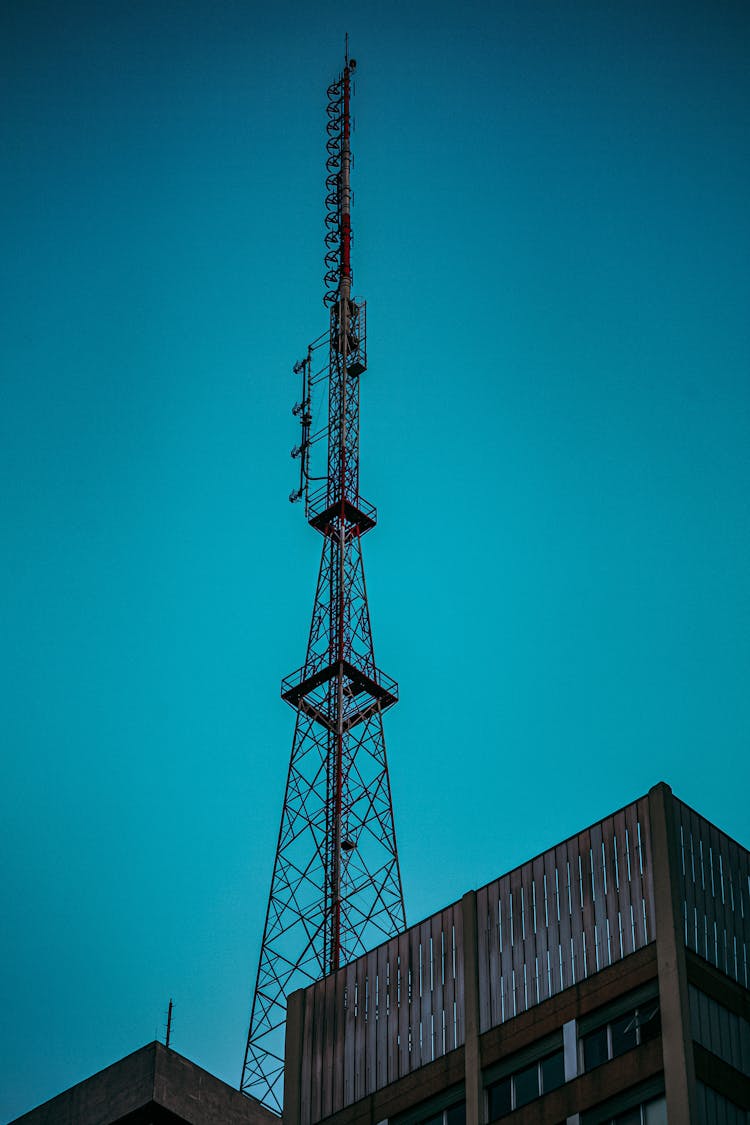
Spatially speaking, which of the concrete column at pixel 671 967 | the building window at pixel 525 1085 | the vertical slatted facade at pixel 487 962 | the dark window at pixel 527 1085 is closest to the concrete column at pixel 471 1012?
the vertical slatted facade at pixel 487 962

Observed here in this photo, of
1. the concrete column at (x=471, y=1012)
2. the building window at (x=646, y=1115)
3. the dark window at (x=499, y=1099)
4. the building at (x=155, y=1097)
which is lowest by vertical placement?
the building window at (x=646, y=1115)

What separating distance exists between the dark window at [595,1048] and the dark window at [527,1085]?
161cm

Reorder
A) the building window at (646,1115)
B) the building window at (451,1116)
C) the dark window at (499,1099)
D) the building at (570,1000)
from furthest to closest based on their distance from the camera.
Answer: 1. the building window at (451,1116)
2. the dark window at (499,1099)
3. the building at (570,1000)
4. the building window at (646,1115)

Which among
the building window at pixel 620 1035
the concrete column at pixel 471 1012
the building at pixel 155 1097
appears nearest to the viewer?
the building window at pixel 620 1035

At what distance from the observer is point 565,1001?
168ft

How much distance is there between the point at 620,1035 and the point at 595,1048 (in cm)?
88

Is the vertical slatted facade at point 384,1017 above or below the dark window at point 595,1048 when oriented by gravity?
above

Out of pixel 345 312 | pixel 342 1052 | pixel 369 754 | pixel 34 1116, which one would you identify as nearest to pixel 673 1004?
pixel 342 1052

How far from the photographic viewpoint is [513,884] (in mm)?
54219

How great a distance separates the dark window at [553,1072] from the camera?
166 feet

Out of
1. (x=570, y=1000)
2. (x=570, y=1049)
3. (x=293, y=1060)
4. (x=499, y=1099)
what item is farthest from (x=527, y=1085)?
(x=293, y=1060)

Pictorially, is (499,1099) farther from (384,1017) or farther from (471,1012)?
(384,1017)

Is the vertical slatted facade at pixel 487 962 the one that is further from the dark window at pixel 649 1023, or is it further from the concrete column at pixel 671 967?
the dark window at pixel 649 1023

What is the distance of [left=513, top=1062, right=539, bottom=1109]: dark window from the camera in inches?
2013
